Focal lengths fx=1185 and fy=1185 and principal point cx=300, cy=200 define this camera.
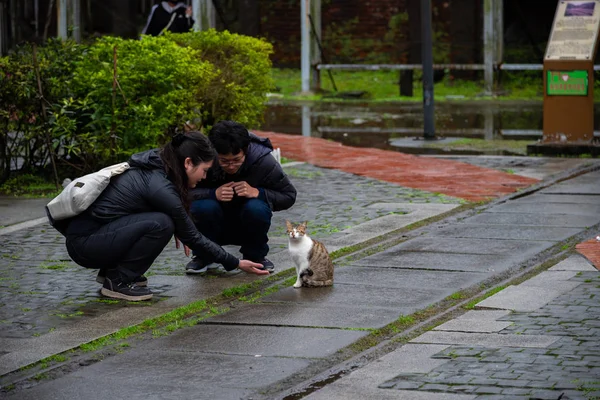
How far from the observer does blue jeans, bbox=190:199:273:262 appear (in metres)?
8.49

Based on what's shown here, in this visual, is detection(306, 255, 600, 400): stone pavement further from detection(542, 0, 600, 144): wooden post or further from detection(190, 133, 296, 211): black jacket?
detection(542, 0, 600, 144): wooden post

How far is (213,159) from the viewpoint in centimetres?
769

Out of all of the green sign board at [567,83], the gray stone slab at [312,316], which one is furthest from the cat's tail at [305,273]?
the green sign board at [567,83]

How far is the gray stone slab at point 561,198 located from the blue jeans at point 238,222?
13.1 ft

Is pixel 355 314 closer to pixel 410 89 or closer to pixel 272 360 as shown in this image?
pixel 272 360

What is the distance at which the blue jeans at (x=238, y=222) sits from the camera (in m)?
8.49

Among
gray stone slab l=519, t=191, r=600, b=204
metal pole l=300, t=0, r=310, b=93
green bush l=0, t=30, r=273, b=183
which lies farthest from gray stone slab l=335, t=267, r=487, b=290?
metal pole l=300, t=0, r=310, b=93

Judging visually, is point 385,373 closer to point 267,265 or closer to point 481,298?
point 481,298

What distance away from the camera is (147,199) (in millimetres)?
7758

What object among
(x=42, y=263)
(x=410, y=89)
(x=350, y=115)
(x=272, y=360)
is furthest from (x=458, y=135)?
(x=272, y=360)

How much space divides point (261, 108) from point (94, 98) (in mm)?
2907

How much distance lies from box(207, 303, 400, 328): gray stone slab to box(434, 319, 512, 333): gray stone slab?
0.36 m

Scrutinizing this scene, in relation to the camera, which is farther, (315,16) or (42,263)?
(315,16)

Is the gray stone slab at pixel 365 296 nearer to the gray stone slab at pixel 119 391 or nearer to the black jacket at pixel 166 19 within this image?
the gray stone slab at pixel 119 391
